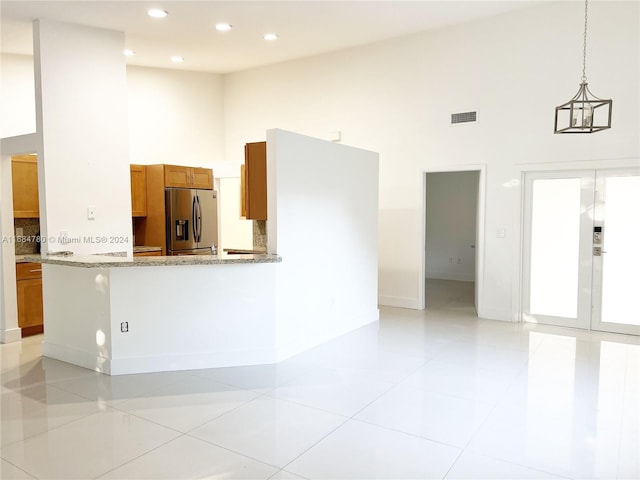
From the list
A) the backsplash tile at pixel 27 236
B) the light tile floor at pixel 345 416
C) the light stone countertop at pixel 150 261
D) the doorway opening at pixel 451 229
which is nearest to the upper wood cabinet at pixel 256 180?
the light stone countertop at pixel 150 261

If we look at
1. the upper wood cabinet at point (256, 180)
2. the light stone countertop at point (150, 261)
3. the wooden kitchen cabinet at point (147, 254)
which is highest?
the upper wood cabinet at point (256, 180)

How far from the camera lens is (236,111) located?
8391 mm

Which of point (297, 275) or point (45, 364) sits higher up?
point (297, 275)

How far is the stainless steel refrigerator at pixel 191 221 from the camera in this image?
22.7 ft

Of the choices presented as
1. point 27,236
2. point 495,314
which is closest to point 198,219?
point 27,236

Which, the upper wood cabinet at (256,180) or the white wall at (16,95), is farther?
the white wall at (16,95)

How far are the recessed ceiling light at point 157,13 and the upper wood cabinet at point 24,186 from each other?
229 centimetres

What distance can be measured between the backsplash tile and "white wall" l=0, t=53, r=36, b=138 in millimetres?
1119

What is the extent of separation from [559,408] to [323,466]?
6.19 ft

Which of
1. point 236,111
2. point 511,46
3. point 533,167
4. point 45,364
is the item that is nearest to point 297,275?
point 45,364

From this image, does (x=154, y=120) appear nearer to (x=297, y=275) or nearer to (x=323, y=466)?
(x=297, y=275)

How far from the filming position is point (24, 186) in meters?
5.72

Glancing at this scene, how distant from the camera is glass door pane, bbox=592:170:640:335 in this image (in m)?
5.30

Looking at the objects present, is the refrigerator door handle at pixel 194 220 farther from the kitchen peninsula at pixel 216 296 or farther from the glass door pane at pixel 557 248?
the glass door pane at pixel 557 248
